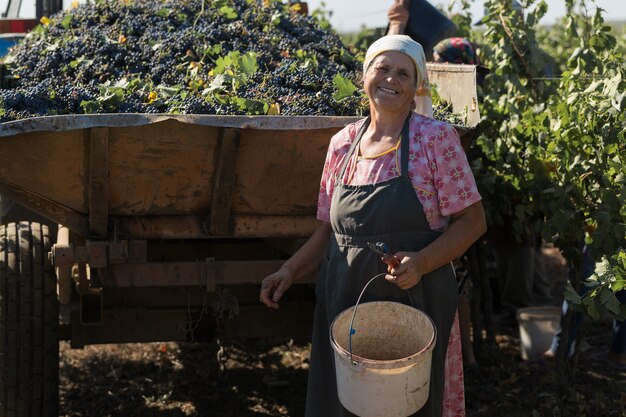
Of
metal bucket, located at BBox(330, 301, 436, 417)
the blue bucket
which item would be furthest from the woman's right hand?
the blue bucket

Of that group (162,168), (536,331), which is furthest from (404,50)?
(536,331)

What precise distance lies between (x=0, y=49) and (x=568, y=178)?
3762 mm

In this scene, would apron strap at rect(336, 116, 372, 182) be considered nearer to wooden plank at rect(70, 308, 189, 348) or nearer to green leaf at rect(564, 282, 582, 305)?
green leaf at rect(564, 282, 582, 305)

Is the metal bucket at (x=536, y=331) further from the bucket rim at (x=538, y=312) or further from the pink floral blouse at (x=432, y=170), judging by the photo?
the pink floral blouse at (x=432, y=170)

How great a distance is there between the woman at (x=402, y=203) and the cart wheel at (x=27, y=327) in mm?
1382

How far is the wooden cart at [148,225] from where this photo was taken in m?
3.49

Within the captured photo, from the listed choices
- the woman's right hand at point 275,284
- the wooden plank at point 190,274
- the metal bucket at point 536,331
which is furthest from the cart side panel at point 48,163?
the metal bucket at point 536,331

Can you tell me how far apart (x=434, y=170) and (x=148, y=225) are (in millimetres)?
1378

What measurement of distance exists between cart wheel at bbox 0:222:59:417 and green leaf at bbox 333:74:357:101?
139cm

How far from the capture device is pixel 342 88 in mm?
3963

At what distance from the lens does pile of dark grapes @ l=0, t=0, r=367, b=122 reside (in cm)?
388

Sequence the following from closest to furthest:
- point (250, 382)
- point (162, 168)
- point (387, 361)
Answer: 1. point (387, 361)
2. point (162, 168)
3. point (250, 382)

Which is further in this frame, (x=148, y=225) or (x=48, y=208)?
(x=148, y=225)

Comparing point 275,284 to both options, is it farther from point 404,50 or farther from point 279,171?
point 404,50
